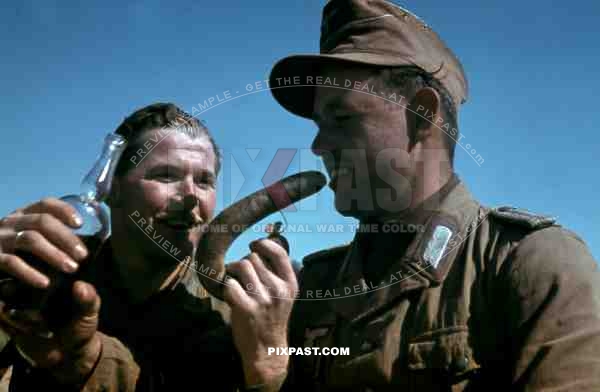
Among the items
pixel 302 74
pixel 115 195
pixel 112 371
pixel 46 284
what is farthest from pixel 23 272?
pixel 302 74

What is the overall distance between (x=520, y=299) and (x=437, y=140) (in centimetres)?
109

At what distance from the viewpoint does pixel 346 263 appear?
3.17 metres

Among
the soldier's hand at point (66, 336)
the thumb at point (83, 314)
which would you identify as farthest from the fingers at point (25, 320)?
the thumb at point (83, 314)

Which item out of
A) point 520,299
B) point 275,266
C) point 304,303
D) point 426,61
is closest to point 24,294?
point 275,266

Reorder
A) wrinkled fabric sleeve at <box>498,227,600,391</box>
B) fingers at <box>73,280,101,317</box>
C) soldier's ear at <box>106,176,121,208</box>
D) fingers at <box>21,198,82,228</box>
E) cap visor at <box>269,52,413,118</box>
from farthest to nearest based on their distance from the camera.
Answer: soldier's ear at <box>106,176,121,208</box> → cap visor at <box>269,52,413,118</box> → fingers at <box>73,280,101,317</box> → fingers at <box>21,198,82,228</box> → wrinkled fabric sleeve at <box>498,227,600,391</box>

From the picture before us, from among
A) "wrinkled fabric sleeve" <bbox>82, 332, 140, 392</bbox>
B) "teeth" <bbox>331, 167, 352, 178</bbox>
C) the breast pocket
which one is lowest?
"wrinkled fabric sleeve" <bbox>82, 332, 140, 392</bbox>

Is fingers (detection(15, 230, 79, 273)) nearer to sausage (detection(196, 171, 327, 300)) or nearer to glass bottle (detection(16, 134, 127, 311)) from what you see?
glass bottle (detection(16, 134, 127, 311))

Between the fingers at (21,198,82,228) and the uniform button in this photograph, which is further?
the fingers at (21,198,82,228)

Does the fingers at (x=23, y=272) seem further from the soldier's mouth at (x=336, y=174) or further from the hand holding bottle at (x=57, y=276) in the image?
the soldier's mouth at (x=336, y=174)

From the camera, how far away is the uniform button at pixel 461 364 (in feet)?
7.22

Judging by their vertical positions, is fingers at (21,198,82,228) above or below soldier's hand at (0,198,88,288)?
above

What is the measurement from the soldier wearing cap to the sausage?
0.19 meters

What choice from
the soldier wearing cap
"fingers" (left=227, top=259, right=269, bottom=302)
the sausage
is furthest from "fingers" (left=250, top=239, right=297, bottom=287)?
the soldier wearing cap

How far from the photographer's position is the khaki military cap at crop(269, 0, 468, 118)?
299 centimetres
